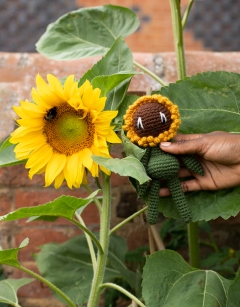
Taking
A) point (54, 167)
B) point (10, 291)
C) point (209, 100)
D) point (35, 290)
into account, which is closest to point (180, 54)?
point (209, 100)

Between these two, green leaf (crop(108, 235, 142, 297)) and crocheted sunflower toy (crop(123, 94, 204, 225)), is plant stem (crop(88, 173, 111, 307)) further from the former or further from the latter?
green leaf (crop(108, 235, 142, 297))

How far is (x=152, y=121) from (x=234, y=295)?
1.05 ft

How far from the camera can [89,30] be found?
116 centimetres

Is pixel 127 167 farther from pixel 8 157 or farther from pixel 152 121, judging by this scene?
pixel 8 157

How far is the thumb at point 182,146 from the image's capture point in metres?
0.85

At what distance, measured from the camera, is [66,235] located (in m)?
1.35

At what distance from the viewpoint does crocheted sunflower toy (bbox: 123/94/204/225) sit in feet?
2.75

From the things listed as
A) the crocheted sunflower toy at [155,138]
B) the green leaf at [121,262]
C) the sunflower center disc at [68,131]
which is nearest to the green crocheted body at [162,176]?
the crocheted sunflower toy at [155,138]

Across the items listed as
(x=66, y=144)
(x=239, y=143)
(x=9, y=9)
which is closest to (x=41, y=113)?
(x=66, y=144)

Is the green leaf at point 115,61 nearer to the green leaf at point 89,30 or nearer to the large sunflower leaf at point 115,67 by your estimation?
the large sunflower leaf at point 115,67

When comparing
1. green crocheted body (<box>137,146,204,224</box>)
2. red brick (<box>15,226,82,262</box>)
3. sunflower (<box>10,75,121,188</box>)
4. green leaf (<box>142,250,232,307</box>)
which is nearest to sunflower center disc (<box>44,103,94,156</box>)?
sunflower (<box>10,75,121,188</box>)

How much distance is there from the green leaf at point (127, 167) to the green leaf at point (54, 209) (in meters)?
0.06

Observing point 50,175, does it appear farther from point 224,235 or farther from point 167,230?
point 224,235

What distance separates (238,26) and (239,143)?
1.42 meters
